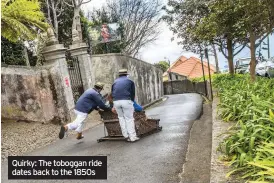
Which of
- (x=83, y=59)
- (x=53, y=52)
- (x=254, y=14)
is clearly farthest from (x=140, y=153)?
(x=83, y=59)

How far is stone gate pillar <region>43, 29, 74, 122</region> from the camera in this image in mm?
11125

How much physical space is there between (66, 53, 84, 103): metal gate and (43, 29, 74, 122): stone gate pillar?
52.6 inches

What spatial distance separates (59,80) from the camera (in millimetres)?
11195

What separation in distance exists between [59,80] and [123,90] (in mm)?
4032

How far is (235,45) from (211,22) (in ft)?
29.1

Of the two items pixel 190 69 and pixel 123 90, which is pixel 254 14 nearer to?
pixel 123 90

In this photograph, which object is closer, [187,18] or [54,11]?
[187,18]

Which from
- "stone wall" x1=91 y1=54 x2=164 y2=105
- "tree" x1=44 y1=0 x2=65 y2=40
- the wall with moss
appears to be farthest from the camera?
"tree" x1=44 y1=0 x2=65 y2=40

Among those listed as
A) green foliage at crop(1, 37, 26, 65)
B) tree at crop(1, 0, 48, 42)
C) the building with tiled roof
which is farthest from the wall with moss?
the building with tiled roof

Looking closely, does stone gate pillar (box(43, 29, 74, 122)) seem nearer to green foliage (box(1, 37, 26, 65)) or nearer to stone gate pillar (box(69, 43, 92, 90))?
stone gate pillar (box(69, 43, 92, 90))

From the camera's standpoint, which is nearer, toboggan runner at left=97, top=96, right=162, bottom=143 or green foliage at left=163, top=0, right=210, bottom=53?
toboggan runner at left=97, top=96, right=162, bottom=143

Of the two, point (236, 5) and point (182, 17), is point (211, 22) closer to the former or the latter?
point (236, 5)

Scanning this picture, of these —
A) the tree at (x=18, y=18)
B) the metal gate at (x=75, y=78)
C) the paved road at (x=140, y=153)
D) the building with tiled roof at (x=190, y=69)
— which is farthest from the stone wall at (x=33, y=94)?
the building with tiled roof at (x=190, y=69)

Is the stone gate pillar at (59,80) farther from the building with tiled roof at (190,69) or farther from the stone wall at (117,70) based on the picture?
the building with tiled roof at (190,69)
